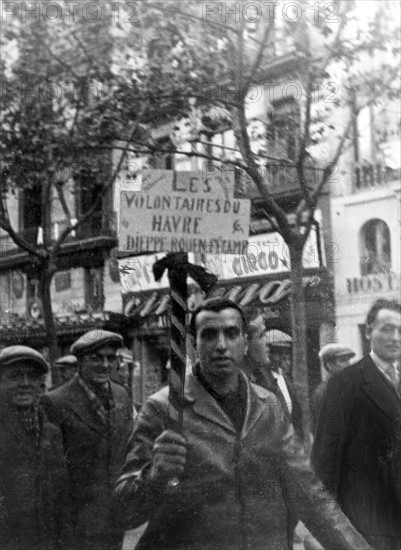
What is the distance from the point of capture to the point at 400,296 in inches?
136

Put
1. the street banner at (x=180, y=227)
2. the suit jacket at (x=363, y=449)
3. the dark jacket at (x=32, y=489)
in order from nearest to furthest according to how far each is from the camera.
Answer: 1. the street banner at (x=180, y=227)
2. the suit jacket at (x=363, y=449)
3. the dark jacket at (x=32, y=489)

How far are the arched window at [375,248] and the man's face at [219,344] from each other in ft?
2.25

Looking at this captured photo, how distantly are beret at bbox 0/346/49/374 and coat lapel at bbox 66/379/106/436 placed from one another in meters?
0.18

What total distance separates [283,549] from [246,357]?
868 mm

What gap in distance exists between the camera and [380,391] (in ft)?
11.3

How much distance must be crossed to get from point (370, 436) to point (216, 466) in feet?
2.44

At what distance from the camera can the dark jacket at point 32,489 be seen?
345 cm

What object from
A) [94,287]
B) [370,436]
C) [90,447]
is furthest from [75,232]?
[370,436]

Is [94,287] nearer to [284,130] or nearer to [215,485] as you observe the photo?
[215,485]

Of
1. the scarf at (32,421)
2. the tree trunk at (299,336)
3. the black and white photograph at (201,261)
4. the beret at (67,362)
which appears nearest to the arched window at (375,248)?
the black and white photograph at (201,261)

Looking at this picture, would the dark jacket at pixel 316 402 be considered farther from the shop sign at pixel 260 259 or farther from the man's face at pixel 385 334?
the shop sign at pixel 260 259

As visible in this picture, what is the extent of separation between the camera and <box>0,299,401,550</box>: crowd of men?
3264 mm

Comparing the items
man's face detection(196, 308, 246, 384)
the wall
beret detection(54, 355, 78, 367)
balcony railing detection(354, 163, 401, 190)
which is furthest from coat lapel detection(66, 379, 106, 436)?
balcony railing detection(354, 163, 401, 190)

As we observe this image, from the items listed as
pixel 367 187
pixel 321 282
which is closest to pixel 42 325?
pixel 321 282
